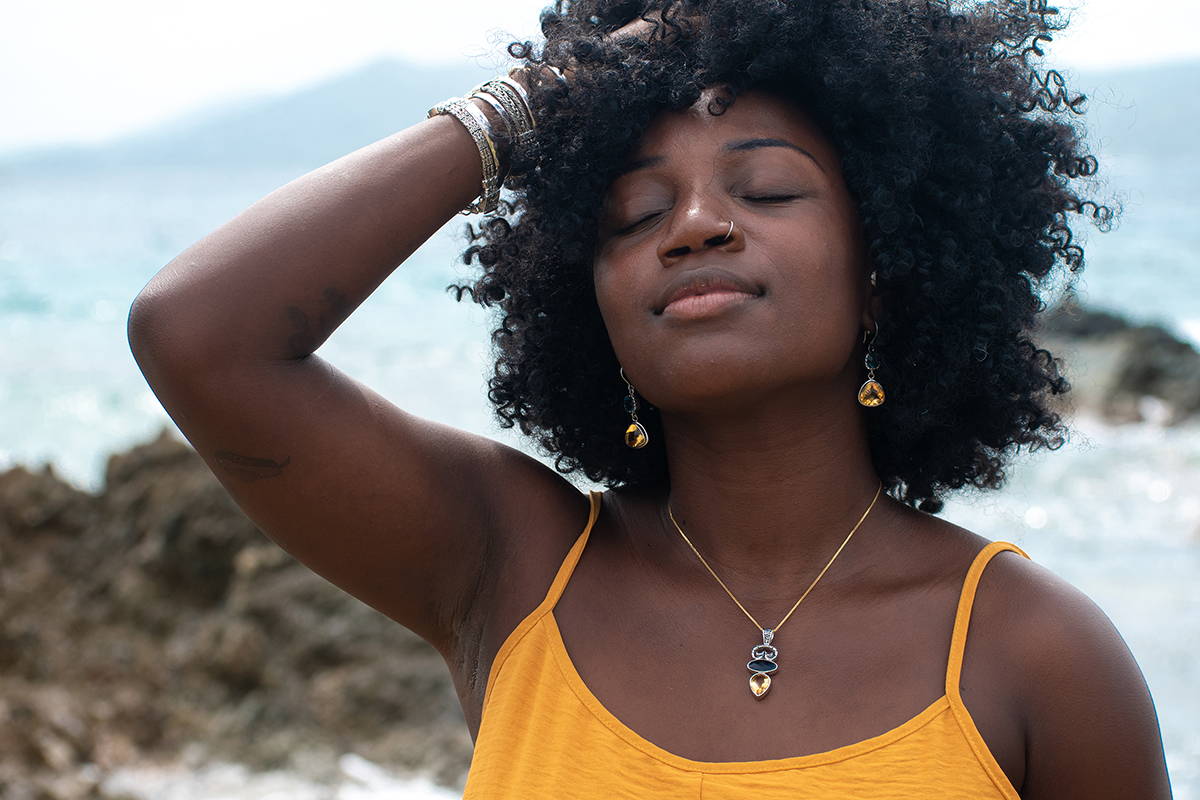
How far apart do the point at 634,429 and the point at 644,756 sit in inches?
25.7

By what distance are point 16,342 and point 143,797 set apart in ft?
59.9

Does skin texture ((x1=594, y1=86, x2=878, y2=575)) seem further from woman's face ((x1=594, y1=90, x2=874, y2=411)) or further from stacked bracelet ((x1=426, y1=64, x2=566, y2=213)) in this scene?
stacked bracelet ((x1=426, y1=64, x2=566, y2=213))

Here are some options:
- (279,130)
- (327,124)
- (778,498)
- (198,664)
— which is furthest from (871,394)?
(279,130)

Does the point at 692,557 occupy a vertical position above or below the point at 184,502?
below

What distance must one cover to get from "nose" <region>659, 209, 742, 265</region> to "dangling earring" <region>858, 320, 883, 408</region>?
1.33 feet

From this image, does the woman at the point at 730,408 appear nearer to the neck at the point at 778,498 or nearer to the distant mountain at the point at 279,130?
the neck at the point at 778,498

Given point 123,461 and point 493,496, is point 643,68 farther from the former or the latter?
point 123,461

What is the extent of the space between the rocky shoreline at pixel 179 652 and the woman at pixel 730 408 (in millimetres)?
2504

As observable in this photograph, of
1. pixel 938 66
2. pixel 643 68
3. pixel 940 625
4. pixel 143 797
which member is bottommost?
pixel 143 797

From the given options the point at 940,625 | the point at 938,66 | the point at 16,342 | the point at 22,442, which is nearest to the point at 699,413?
the point at 940,625

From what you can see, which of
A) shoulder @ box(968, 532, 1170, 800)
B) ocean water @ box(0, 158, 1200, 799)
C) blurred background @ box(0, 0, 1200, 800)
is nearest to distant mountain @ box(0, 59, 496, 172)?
ocean water @ box(0, 158, 1200, 799)

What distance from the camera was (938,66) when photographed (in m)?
2.33

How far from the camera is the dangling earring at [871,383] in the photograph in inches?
93.3

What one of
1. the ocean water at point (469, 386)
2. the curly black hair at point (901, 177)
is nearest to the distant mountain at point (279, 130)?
the ocean water at point (469, 386)
